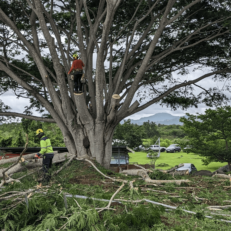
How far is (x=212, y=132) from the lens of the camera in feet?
64.9

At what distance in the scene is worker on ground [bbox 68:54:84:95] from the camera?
864 centimetres

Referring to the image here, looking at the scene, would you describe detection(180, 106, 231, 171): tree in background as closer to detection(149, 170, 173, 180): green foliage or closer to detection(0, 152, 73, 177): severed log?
detection(149, 170, 173, 180): green foliage

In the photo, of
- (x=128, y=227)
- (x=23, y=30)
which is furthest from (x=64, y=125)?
(x=128, y=227)

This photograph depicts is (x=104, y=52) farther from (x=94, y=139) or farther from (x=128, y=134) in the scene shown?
(x=128, y=134)

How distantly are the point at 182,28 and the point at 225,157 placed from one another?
11.9 meters

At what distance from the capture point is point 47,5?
11.6m

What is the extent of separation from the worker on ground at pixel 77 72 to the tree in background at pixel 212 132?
42.4ft

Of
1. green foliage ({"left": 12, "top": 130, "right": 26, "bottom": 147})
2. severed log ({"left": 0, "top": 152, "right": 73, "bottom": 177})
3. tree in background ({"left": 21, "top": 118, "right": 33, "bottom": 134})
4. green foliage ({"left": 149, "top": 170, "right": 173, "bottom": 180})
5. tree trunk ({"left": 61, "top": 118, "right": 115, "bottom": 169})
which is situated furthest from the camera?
tree in background ({"left": 21, "top": 118, "right": 33, "bottom": 134})

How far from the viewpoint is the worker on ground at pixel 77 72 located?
864 cm

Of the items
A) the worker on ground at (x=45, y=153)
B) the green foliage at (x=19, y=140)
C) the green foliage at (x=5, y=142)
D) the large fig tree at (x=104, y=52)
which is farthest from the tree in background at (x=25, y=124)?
the worker on ground at (x=45, y=153)

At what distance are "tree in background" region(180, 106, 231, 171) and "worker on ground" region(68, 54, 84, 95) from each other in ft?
42.4

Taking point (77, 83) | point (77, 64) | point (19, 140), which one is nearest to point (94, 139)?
point (77, 83)

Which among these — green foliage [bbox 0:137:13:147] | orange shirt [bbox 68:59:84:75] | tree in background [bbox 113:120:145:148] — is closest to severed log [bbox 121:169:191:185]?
orange shirt [bbox 68:59:84:75]

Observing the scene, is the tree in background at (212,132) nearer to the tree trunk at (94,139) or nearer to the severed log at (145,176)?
the tree trunk at (94,139)
